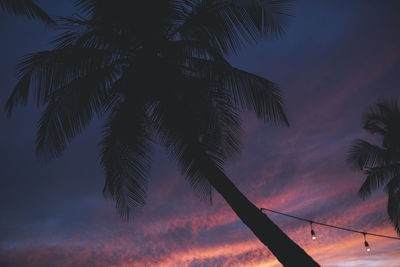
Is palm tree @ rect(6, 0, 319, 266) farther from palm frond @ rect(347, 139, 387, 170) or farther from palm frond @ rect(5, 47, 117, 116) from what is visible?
palm frond @ rect(347, 139, 387, 170)

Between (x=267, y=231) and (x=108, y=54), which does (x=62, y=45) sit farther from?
(x=267, y=231)

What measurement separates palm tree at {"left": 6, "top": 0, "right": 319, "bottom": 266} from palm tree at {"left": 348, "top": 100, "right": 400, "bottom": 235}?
7.95 metres

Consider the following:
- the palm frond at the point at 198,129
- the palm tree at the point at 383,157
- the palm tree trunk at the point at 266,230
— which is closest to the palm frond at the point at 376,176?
the palm tree at the point at 383,157

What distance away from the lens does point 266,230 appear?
12.0 ft

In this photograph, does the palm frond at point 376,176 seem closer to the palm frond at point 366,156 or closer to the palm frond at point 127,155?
the palm frond at point 366,156

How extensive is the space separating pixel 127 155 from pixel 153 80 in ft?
5.83

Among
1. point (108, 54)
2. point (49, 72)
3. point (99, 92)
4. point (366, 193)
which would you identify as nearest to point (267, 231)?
point (99, 92)

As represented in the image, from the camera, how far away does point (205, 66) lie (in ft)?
17.4

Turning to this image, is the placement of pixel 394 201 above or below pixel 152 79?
below

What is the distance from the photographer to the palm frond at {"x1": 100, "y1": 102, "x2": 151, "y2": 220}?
18.4 ft

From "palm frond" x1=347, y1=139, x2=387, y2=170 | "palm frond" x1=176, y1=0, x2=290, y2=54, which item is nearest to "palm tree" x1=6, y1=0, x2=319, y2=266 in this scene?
"palm frond" x1=176, y1=0, x2=290, y2=54

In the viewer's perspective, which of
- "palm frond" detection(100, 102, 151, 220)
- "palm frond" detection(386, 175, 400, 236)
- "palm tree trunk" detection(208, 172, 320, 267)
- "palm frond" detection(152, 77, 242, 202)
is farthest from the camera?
"palm frond" detection(386, 175, 400, 236)

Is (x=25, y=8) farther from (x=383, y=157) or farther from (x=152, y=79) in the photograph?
(x=383, y=157)

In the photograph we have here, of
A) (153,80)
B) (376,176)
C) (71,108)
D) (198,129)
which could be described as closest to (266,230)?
(198,129)
